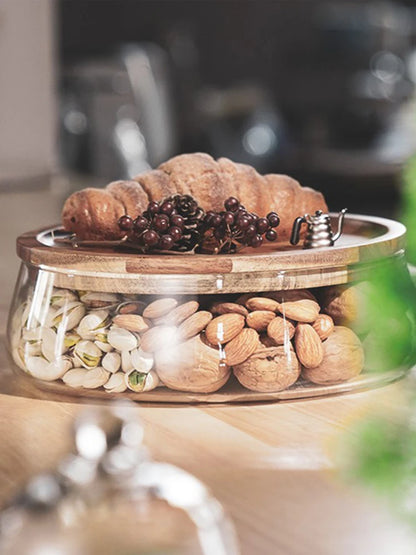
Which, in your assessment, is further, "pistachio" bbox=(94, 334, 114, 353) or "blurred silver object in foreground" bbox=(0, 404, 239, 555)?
"pistachio" bbox=(94, 334, 114, 353)

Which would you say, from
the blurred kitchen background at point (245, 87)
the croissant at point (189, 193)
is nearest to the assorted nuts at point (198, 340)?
the croissant at point (189, 193)

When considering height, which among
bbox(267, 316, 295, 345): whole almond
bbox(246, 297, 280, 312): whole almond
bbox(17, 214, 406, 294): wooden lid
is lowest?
bbox(267, 316, 295, 345): whole almond

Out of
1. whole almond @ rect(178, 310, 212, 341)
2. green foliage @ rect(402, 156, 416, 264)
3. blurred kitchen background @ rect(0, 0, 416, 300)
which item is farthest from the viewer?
blurred kitchen background @ rect(0, 0, 416, 300)

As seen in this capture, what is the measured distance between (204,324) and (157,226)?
0.09 meters

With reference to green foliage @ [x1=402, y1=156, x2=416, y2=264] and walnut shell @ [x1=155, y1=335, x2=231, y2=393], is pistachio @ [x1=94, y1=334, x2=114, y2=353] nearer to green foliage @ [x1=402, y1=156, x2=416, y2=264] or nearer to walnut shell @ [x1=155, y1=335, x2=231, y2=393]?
walnut shell @ [x1=155, y1=335, x2=231, y2=393]

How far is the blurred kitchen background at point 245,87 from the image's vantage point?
13.3 ft

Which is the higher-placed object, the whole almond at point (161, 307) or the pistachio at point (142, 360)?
the whole almond at point (161, 307)

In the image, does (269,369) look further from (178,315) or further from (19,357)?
(19,357)

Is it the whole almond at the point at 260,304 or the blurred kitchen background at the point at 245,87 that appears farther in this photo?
the blurred kitchen background at the point at 245,87

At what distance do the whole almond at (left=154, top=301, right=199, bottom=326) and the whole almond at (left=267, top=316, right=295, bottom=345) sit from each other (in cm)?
5

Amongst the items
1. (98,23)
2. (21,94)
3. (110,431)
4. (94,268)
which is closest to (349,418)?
(94,268)

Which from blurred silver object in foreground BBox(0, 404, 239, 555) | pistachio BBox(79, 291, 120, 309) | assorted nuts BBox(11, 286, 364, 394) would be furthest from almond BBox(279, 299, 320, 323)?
blurred silver object in foreground BBox(0, 404, 239, 555)

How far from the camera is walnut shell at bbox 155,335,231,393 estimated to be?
577 millimetres

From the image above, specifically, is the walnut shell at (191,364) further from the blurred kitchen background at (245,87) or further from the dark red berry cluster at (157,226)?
the blurred kitchen background at (245,87)
